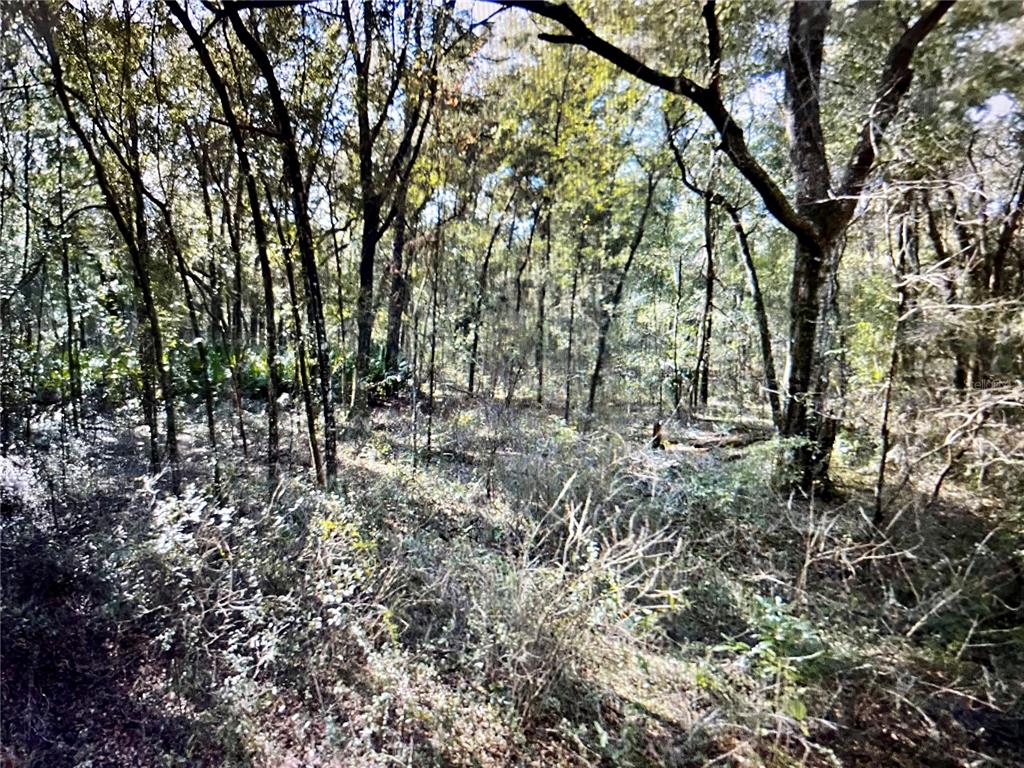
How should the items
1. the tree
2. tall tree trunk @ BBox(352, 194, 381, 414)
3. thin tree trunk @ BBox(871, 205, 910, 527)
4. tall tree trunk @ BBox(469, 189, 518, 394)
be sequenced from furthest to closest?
tall tree trunk @ BBox(469, 189, 518, 394) → tall tree trunk @ BBox(352, 194, 381, 414) → thin tree trunk @ BBox(871, 205, 910, 527) → the tree

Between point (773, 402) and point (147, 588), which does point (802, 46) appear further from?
point (147, 588)

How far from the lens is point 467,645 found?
226 centimetres

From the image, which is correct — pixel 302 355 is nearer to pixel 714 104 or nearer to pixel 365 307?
pixel 365 307

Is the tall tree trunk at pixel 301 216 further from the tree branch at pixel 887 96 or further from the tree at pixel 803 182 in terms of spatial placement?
the tree branch at pixel 887 96

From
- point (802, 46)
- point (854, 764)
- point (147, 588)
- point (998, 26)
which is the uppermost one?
point (802, 46)

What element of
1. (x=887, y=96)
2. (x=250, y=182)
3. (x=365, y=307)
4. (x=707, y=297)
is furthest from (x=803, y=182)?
(x=365, y=307)

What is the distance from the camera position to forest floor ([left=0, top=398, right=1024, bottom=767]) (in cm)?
188

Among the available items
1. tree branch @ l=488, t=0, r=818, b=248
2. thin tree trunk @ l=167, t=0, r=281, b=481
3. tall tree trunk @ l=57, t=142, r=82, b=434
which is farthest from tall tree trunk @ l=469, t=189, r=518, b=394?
tall tree trunk @ l=57, t=142, r=82, b=434

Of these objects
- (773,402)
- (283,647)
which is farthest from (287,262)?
(773,402)

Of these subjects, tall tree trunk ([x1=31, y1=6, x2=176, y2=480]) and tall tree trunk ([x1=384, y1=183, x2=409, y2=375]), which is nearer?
tall tree trunk ([x1=31, y1=6, x2=176, y2=480])

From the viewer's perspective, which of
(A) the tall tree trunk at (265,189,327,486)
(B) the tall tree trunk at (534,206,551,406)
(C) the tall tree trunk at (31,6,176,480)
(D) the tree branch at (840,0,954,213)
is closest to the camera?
(D) the tree branch at (840,0,954,213)

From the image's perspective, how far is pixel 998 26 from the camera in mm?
1370

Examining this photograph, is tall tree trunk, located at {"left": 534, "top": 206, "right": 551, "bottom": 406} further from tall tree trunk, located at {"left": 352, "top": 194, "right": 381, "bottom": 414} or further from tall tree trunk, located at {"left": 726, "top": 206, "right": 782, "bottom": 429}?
tall tree trunk, located at {"left": 726, "top": 206, "right": 782, "bottom": 429}

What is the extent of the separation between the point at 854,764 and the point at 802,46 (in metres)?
3.14
